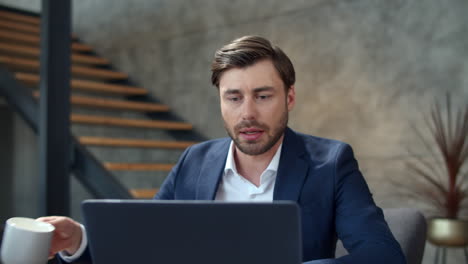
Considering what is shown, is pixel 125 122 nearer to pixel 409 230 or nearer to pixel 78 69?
pixel 78 69

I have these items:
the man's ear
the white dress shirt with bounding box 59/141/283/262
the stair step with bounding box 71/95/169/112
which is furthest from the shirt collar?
the stair step with bounding box 71/95/169/112

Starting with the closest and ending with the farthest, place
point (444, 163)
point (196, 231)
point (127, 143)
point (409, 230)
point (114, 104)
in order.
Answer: point (196, 231)
point (409, 230)
point (444, 163)
point (127, 143)
point (114, 104)

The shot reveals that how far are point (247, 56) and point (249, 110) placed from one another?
14 centimetres

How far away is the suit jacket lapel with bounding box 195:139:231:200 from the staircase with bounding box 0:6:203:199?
8.18ft

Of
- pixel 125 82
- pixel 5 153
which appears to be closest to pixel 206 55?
pixel 125 82

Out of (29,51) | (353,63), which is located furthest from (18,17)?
(353,63)

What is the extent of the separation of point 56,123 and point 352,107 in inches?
74.0

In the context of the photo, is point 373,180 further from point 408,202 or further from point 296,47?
point 296,47

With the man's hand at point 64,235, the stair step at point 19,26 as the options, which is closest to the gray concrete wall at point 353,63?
the stair step at point 19,26

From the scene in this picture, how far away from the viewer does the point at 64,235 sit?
3.68ft

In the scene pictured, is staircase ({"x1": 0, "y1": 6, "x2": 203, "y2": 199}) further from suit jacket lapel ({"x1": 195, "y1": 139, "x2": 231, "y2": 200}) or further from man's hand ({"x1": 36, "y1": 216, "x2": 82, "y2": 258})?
man's hand ({"x1": 36, "y1": 216, "x2": 82, "y2": 258})

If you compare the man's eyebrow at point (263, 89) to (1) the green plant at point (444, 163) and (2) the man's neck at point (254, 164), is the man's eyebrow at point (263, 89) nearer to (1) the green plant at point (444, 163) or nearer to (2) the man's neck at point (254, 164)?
(2) the man's neck at point (254, 164)

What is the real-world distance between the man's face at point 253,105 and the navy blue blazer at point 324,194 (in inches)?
3.4

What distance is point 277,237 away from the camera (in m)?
0.73
